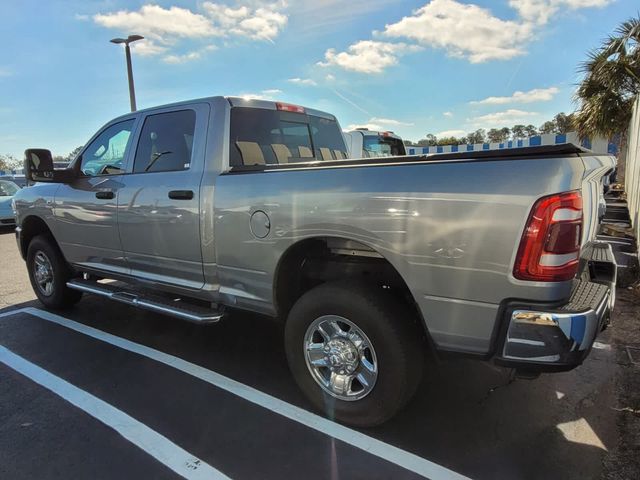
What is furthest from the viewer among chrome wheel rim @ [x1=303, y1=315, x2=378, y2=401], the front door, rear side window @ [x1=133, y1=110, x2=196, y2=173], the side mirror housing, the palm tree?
the palm tree

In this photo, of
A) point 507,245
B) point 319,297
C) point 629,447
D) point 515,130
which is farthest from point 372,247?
point 515,130

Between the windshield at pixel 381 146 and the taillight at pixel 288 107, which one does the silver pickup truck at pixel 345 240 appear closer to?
the taillight at pixel 288 107

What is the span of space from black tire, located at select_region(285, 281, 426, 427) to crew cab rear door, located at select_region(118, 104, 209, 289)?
117 cm

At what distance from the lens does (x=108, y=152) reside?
467 cm

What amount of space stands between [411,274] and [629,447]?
1.64m

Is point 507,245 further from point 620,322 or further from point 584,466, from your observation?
point 620,322

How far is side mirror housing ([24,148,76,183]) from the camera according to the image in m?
4.72

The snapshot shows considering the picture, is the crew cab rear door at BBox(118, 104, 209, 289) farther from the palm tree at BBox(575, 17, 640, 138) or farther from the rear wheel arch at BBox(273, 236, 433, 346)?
the palm tree at BBox(575, 17, 640, 138)

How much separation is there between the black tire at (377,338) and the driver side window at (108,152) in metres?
2.51

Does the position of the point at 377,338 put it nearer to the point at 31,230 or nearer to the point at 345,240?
the point at 345,240

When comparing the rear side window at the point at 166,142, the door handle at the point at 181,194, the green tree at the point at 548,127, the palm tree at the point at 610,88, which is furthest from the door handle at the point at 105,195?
the green tree at the point at 548,127

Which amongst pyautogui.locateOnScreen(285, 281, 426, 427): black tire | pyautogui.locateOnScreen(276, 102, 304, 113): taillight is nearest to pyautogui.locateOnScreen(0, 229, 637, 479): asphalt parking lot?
pyautogui.locateOnScreen(285, 281, 426, 427): black tire

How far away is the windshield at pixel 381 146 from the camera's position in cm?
1154

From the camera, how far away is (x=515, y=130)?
50844 mm
